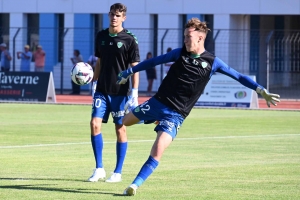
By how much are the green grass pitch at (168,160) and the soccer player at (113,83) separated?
542mm

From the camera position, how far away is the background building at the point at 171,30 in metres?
36.9

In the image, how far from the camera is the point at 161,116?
9.69 meters

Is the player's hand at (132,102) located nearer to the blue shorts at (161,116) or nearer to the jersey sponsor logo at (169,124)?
the blue shorts at (161,116)

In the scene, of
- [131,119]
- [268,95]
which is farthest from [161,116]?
[268,95]

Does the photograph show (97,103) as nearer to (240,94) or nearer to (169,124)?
(169,124)

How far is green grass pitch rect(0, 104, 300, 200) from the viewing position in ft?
32.5

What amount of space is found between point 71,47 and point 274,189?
31744mm

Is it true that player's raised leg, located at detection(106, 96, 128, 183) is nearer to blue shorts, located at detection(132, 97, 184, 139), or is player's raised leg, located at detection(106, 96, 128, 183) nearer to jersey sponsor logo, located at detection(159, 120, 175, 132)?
blue shorts, located at detection(132, 97, 184, 139)

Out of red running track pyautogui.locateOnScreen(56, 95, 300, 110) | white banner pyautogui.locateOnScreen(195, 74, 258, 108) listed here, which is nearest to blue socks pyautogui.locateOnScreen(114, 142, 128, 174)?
white banner pyautogui.locateOnScreen(195, 74, 258, 108)

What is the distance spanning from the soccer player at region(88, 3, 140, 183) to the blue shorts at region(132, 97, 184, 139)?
1357 mm

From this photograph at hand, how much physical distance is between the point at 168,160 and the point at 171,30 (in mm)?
27367

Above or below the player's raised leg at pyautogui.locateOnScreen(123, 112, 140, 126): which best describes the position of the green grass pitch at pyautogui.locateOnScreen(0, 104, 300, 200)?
below

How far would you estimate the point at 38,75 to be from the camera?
102 ft

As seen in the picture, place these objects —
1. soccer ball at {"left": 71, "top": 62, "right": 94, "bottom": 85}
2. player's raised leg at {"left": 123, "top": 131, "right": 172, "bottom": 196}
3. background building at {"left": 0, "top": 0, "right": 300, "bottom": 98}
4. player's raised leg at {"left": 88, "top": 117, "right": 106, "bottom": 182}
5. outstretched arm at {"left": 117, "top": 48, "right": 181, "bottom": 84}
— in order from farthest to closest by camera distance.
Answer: background building at {"left": 0, "top": 0, "right": 300, "bottom": 98} → soccer ball at {"left": 71, "top": 62, "right": 94, "bottom": 85} → player's raised leg at {"left": 88, "top": 117, "right": 106, "bottom": 182} → outstretched arm at {"left": 117, "top": 48, "right": 181, "bottom": 84} → player's raised leg at {"left": 123, "top": 131, "right": 172, "bottom": 196}
